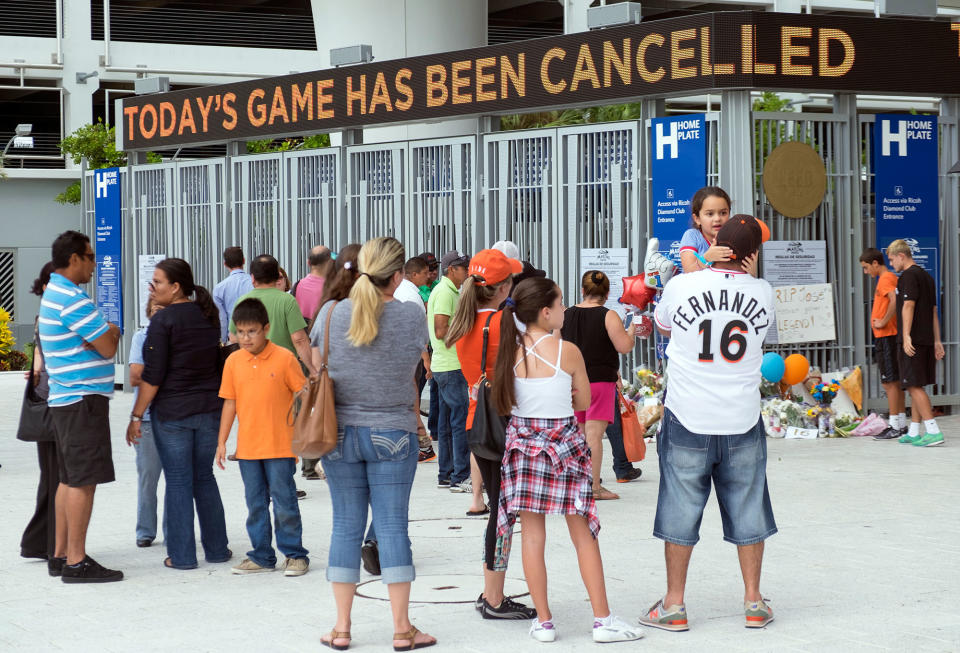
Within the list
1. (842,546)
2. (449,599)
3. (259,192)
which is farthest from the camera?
(259,192)

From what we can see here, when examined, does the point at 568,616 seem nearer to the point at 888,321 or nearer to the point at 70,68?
the point at 888,321

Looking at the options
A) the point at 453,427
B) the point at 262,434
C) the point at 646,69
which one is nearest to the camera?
the point at 262,434

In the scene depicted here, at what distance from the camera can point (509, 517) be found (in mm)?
6102

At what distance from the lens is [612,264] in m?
14.2

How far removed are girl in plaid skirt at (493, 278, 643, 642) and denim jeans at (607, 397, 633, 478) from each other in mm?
3974

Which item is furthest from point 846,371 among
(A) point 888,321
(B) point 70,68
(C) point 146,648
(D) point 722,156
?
(B) point 70,68

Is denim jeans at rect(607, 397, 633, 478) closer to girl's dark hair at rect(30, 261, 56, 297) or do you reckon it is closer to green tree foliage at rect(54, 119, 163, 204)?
girl's dark hair at rect(30, 261, 56, 297)

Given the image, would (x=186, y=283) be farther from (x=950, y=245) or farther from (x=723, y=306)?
(x=950, y=245)

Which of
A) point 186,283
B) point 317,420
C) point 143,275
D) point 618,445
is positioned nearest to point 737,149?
point 618,445

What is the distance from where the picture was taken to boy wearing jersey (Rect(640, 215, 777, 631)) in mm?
5961

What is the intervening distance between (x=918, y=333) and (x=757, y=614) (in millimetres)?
7248

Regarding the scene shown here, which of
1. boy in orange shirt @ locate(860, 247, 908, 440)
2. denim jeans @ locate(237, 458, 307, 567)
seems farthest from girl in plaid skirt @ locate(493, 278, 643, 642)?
boy in orange shirt @ locate(860, 247, 908, 440)

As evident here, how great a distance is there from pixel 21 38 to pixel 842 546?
33947 millimetres

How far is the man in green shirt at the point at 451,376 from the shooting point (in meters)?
9.87
